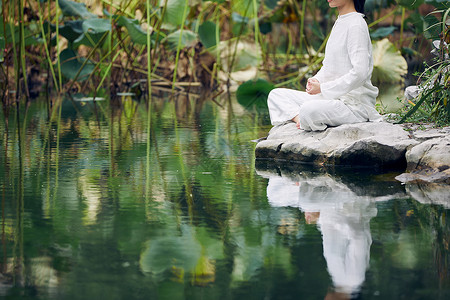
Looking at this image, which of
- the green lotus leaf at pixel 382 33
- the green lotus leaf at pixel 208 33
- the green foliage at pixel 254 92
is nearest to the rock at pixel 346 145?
the green foliage at pixel 254 92

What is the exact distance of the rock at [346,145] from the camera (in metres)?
3.79

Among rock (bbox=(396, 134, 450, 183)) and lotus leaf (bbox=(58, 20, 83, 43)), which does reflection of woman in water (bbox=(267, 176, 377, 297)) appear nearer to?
rock (bbox=(396, 134, 450, 183))

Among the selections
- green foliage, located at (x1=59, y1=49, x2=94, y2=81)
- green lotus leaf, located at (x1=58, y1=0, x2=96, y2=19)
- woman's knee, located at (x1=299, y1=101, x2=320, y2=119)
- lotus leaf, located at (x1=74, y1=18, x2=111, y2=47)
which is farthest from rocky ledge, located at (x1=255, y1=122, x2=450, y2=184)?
green foliage, located at (x1=59, y1=49, x2=94, y2=81)

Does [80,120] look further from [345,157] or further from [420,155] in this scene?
[420,155]

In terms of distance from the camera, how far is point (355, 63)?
405 centimetres

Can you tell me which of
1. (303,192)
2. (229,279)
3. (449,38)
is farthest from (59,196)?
(449,38)

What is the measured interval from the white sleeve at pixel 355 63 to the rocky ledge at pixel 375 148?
0.70 ft

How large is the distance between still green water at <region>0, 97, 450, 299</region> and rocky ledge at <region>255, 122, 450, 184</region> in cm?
13

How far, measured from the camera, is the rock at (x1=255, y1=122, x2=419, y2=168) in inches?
149

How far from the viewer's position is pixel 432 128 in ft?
13.1

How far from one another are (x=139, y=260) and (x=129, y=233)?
1.05ft

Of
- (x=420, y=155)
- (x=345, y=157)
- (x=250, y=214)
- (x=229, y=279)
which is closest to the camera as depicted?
(x=229, y=279)

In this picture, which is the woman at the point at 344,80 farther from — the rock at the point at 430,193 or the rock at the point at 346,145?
the rock at the point at 430,193

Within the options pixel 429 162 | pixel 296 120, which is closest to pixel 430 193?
pixel 429 162
